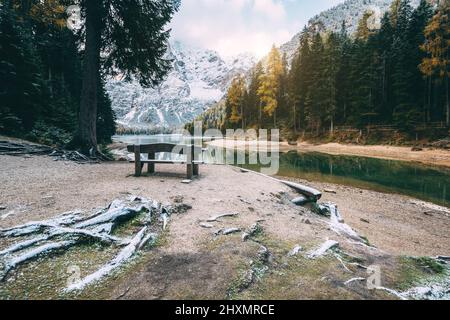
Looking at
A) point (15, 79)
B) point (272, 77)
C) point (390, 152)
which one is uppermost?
point (272, 77)

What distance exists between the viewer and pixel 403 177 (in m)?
16.9

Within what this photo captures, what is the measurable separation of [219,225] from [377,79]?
41596mm

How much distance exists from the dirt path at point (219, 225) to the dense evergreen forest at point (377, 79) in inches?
1123

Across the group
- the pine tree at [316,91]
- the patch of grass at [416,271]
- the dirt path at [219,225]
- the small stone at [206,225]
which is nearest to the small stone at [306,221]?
the dirt path at [219,225]

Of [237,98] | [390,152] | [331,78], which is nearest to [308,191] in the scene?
[390,152]

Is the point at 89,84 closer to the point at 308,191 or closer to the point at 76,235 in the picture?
the point at 76,235

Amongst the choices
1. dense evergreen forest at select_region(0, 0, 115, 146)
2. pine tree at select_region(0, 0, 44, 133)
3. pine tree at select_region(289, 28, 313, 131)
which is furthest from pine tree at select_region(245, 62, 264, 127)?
pine tree at select_region(0, 0, 44, 133)

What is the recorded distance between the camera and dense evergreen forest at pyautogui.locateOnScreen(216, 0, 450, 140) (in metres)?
30.7

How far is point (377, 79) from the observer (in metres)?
37.2

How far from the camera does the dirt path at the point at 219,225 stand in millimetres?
3262

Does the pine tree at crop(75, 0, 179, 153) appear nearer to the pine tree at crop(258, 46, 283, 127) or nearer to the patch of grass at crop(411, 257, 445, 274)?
the patch of grass at crop(411, 257, 445, 274)

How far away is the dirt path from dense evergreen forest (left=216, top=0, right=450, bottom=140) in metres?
28.5

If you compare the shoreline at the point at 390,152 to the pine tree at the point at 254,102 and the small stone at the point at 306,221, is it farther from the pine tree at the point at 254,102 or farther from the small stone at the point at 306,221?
the small stone at the point at 306,221

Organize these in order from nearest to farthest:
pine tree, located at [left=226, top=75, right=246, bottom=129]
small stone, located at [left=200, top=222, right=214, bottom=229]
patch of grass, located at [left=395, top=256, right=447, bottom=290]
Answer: patch of grass, located at [left=395, top=256, right=447, bottom=290], small stone, located at [left=200, top=222, right=214, bottom=229], pine tree, located at [left=226, top=75, right=246, bottom=129]
